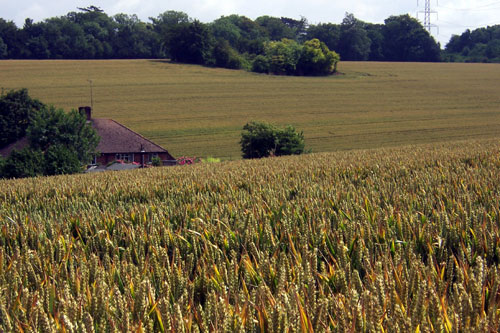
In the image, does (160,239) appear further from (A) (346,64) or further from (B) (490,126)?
(A) (346,64)

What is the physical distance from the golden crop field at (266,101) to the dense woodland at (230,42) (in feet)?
18.3

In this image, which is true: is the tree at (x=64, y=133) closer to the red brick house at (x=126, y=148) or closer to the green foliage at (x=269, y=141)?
the red brick house at (x=126, y=148)

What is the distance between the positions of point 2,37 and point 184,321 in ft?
328

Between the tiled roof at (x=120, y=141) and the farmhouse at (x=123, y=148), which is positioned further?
the tiled roof at (x=120, y=141)

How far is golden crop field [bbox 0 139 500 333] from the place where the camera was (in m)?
2.12

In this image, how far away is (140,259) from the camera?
12.4ft

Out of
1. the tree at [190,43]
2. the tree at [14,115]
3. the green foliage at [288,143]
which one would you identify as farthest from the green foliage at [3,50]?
the green foliage at [288,143]

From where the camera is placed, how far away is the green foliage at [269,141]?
45125 mm

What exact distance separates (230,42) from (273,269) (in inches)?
4358

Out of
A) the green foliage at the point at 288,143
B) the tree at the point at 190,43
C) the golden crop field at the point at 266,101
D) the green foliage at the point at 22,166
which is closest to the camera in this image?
the green foliage at the point at 22,166

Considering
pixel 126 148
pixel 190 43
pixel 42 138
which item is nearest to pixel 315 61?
pixel 190 43

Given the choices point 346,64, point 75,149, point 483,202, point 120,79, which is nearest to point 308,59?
point 346,64

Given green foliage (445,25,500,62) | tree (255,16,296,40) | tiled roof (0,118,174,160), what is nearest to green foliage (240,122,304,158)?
tiled roof (0,118,174,160)

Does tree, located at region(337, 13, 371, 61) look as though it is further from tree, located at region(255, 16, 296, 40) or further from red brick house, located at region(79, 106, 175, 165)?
red brick house, located at region(79, 106, 175, 165)
